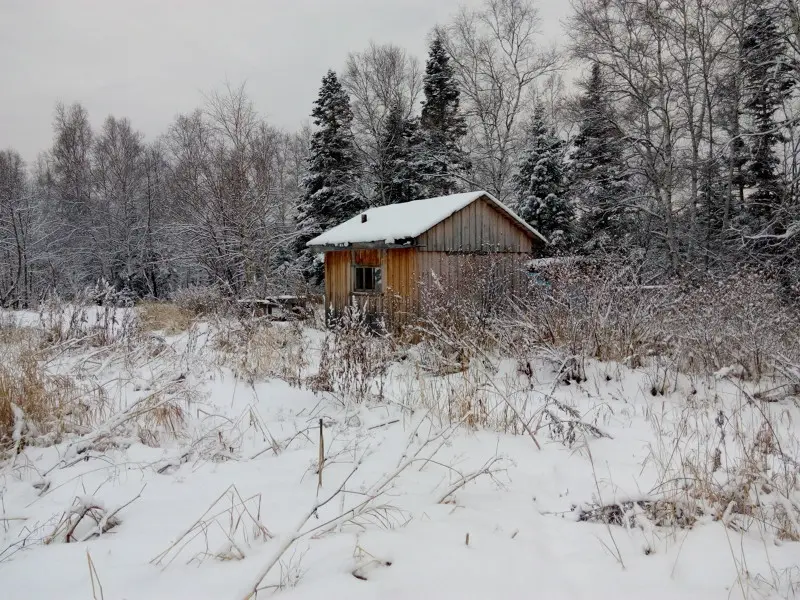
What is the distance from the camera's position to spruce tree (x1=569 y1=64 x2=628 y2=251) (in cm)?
1481

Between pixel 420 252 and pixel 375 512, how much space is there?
25.6 ft

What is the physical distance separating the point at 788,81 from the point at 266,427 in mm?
13222

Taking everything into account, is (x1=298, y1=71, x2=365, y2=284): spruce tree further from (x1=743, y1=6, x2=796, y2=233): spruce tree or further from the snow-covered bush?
the snow-covered bush

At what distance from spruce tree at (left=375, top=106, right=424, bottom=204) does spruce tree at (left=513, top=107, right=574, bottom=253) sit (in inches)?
201

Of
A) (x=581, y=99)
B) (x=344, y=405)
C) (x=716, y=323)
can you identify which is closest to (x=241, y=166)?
(x=581, y=99)

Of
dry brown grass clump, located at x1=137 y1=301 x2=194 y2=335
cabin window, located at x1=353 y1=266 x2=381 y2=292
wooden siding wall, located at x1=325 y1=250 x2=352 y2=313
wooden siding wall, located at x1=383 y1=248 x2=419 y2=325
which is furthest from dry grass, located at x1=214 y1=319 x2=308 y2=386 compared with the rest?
wooden siding wall, located at x1=325 y1=250 x2=352 y2=313

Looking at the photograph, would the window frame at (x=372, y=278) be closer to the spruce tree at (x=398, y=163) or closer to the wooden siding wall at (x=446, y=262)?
the wooden siding wall at (x=446, y=262)

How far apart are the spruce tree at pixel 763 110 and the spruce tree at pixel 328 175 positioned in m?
14.2

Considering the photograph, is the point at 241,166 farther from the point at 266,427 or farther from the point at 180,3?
the point at 266,427

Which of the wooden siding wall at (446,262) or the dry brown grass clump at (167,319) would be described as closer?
the wooden siding wall at (446,262)

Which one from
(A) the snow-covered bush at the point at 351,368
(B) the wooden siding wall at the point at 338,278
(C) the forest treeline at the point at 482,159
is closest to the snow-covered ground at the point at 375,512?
(A) the snow-covered bush at the point at 351,368

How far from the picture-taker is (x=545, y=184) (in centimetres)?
1852

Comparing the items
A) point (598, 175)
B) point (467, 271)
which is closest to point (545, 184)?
point (598, 175)

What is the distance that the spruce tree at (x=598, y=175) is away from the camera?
48.6 ft
